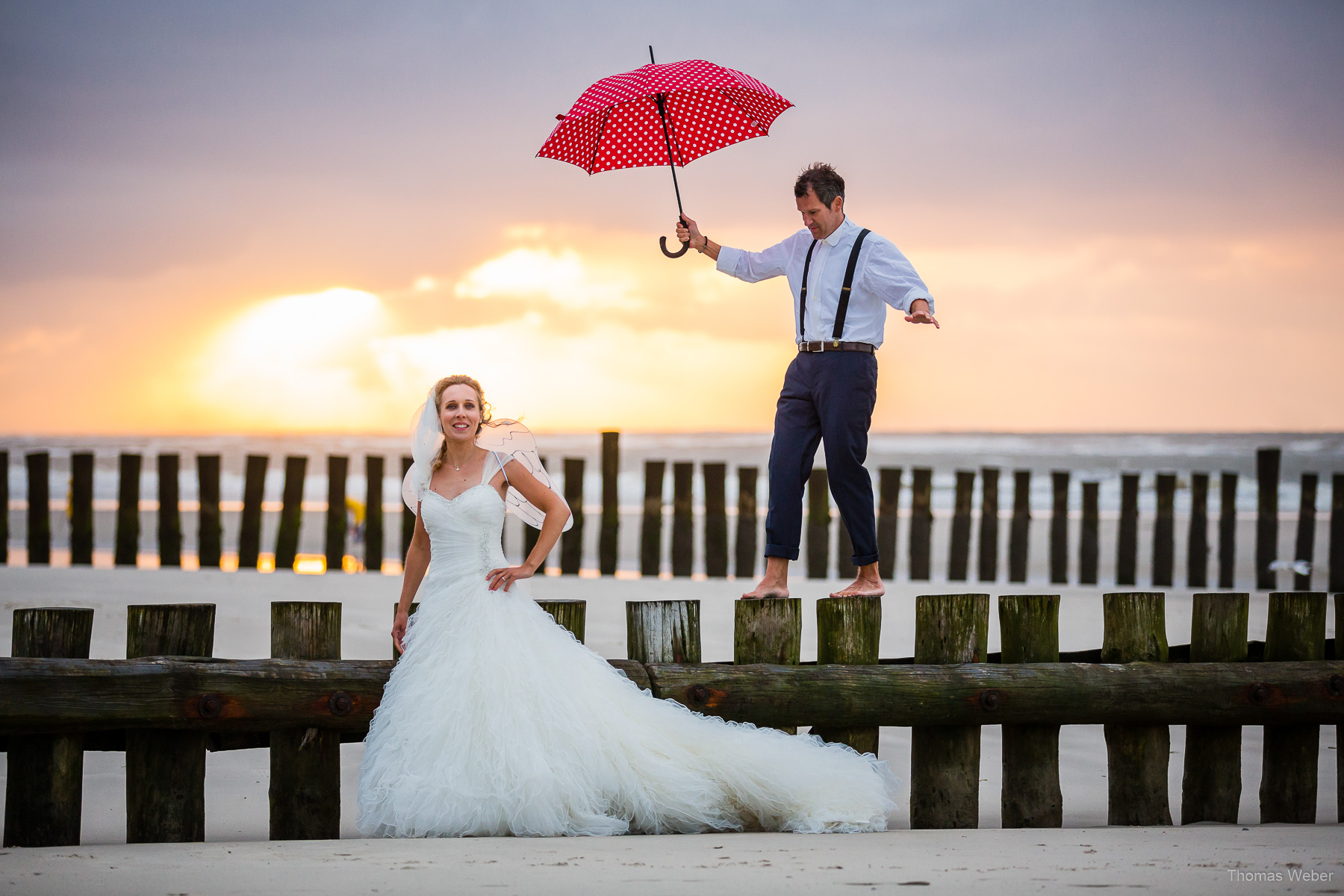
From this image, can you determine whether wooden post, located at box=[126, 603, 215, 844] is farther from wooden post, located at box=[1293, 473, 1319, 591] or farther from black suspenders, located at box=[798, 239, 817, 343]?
wooden post, located at box=[1293, 473, 1319, 591]

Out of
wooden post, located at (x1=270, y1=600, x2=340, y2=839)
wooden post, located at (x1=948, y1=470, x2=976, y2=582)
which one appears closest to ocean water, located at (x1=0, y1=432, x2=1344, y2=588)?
wooden post, located at (x1=948, y1=470, x2=976, y2=582)

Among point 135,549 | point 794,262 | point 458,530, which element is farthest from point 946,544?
point 458,530

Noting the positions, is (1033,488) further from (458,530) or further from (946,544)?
(458,530)

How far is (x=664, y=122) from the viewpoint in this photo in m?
5.82

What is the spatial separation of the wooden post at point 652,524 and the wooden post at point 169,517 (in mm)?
4200

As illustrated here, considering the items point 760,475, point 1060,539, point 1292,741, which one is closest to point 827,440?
point 1292,741

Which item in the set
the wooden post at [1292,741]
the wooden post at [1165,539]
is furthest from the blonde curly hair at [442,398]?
the wooden post at [1165,539]

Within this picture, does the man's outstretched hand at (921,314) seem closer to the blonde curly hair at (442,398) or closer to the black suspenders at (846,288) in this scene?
the black suspenders at (846,288)

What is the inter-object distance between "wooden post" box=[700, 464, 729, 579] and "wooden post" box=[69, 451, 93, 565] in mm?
5561

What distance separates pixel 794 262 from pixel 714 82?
3.10 ft

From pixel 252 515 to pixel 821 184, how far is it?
7204mm

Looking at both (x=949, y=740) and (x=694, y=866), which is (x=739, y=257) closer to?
(x=949, y=740)

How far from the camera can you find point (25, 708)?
4.16 meters

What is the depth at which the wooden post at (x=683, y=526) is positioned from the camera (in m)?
11.0
